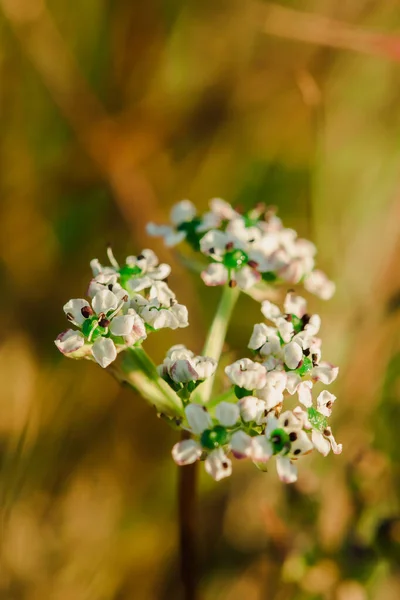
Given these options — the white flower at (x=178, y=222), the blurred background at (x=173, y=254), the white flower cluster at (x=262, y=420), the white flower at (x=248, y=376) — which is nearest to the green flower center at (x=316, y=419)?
the white flower cluster at (x=262, y=420)

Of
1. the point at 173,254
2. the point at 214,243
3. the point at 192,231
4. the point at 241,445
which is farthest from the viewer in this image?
the point at 173,254

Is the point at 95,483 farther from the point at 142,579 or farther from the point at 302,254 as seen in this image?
the point at 302,254

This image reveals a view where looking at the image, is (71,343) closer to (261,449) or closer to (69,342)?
(69,342)

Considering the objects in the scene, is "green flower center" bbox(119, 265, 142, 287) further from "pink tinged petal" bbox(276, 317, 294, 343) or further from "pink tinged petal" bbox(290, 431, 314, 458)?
"pink tinged petal" bbox(290, 431, 314, 458)

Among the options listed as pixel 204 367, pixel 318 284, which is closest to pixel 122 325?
pixel 204 367

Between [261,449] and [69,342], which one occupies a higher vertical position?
[69,342]

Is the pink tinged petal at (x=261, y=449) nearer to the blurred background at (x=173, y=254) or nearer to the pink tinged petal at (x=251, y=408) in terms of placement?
the pink tinged petal at (x=251, y=408)

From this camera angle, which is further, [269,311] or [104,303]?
[269,311]
